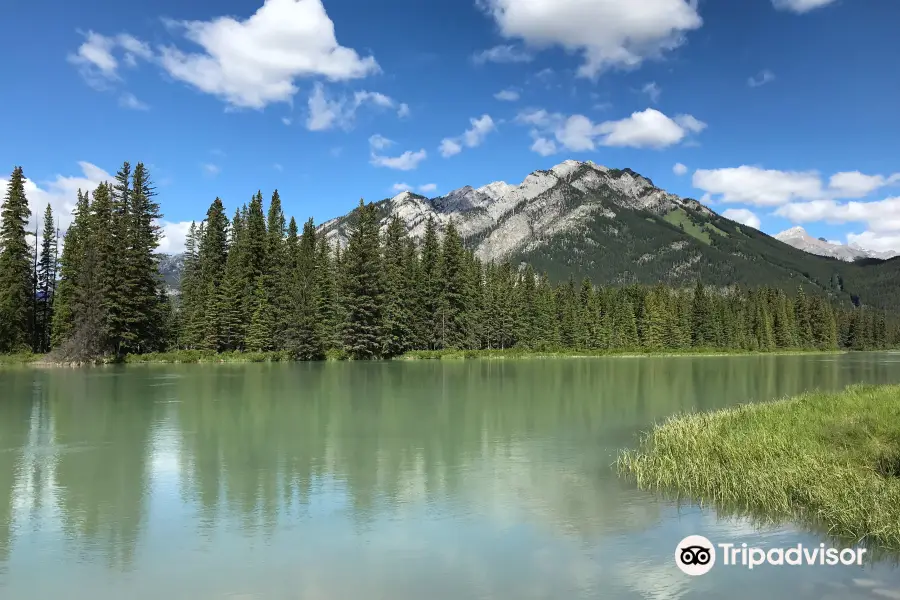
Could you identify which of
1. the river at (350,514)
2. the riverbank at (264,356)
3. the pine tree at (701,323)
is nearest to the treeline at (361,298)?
the riverbank at (264,356)

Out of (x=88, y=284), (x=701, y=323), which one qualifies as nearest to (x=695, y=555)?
(x=88, y=284)

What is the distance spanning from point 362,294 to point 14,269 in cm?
3508

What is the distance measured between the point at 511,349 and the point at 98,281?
2260 inches

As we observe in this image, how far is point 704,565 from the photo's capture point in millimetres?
9953

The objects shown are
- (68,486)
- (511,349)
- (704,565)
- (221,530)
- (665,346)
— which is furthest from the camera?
(665,346)

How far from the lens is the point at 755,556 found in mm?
10203

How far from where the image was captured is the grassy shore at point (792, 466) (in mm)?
11273

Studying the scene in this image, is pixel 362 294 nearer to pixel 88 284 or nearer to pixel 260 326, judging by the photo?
pixel 260 326

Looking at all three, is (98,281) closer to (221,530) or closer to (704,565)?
(221,530)

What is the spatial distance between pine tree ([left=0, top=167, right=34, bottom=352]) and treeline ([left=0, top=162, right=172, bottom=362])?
0.27 ft

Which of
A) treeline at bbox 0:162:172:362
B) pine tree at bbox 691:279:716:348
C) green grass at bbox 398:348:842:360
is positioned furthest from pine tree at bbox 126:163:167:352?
pine tree at bbox 691:279:716:348

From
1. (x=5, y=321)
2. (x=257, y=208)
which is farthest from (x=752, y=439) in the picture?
(x=257, y=208)

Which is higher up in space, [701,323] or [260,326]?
[701,323]

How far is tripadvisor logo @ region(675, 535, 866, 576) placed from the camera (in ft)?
32.3
